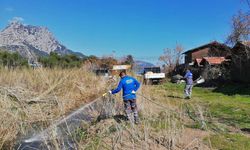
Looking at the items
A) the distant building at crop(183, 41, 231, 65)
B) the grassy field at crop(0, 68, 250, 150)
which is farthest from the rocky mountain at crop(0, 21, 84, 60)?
the distant building at crop(183, 41, 231, 65)

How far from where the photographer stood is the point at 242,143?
9453 millimetres

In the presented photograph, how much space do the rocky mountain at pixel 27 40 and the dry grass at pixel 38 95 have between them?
4.49ft

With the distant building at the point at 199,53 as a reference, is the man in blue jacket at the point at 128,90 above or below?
below

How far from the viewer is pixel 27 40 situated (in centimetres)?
1235

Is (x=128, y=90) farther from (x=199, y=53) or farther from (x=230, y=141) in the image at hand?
(x=199, y=53)

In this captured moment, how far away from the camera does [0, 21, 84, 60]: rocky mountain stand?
1128cm

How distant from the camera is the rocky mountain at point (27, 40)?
11.3 meters

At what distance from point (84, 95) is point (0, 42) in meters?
8.80

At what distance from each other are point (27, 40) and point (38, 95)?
2.96 metres

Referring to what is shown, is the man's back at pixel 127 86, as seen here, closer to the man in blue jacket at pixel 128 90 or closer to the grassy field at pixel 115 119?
the man in blue jacket at pixel 128 90

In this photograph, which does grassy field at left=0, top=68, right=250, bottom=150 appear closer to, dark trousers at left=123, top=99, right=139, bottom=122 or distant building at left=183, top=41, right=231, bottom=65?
dark trousers at left=123, top=99, right=139, bottom=122

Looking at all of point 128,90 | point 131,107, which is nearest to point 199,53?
point 128,90

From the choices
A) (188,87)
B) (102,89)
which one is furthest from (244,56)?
(102,89)

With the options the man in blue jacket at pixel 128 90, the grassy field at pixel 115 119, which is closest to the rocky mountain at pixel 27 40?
the grassy field at pixel 115 119
